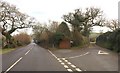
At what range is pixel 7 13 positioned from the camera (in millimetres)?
63031

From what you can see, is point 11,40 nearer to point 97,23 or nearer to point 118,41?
point 97,23

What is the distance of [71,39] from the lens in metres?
59.0

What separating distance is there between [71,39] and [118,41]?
27.0 metres

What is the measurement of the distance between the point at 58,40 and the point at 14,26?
15.5m

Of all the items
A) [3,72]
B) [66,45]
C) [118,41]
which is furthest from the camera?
[66,45]

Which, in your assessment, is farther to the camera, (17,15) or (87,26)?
(87,26)

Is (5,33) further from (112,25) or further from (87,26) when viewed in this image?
(112,25)

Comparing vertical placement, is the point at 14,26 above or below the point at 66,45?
above

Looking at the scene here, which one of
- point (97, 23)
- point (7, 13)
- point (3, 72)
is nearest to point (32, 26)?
point (7, 13)

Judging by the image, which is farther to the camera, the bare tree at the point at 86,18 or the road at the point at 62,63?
the bare tree at the point at 86,18

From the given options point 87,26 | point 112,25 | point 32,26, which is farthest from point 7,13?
point 112,25

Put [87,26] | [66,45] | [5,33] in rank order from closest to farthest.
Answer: [66,45] → [5,33] → [87,26]

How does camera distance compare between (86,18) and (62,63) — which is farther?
(86,18)

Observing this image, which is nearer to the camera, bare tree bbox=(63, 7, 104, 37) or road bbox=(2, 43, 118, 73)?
road bbox=(2, 43, 118, 73)
